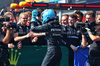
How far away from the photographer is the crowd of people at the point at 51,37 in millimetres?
4281

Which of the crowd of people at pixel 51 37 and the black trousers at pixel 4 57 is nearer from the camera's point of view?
the crowd of people at pixel 51 37

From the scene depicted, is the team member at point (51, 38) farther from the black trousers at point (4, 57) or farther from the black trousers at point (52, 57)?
the black trousers at point (4, 57)

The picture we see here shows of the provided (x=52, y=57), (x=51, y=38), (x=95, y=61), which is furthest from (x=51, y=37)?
(x=95, y=61)

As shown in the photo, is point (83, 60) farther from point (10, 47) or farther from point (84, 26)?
point (10, 47)

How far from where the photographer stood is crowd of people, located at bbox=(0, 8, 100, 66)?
14.0 ft

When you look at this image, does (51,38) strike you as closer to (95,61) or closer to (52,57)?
(52,57)

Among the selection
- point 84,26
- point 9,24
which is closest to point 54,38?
point 84,26

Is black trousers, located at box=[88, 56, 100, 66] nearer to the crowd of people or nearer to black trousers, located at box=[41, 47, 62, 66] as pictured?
the crowd of people

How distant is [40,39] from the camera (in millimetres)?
5117

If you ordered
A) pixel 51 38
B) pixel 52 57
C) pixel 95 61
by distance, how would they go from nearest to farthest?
pixel 52 57
pixel 51 38
pixel 95 61

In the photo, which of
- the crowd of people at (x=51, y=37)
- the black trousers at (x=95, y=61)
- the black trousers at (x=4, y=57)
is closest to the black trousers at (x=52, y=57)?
the crowd of people at (x=51, y=37)

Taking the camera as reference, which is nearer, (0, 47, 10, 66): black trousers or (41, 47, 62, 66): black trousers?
(41, 47, 62, 66): black trousers

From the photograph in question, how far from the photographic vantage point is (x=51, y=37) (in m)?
4.35

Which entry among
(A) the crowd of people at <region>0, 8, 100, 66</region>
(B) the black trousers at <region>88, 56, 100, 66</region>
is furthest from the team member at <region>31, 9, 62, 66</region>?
(B) the black trousers at <region>88, 56, 100, 66</region>
